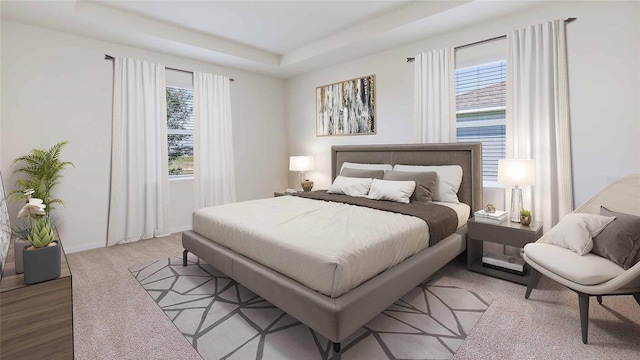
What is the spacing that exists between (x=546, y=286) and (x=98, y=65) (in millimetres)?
5502

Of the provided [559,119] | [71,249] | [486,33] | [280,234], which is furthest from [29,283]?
[486,33]

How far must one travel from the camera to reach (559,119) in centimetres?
296

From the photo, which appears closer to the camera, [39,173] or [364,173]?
[39,173]

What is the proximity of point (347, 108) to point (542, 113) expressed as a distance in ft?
8.59

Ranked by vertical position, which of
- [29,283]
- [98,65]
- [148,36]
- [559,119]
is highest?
[148,36]

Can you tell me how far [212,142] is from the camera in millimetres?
4930

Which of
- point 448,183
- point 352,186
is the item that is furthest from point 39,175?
point 448,183

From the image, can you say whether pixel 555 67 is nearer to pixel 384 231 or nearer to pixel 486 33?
pixel 486 33

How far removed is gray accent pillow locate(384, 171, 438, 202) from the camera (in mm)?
3377

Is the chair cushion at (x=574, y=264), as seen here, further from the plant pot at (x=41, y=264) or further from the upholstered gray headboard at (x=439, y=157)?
the plant pot at (x=41, y=264)

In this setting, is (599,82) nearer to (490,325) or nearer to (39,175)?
(490,325)

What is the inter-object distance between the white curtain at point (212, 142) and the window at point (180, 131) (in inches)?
6.1

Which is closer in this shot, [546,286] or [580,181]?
[546,286]

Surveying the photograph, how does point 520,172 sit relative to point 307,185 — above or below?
above
